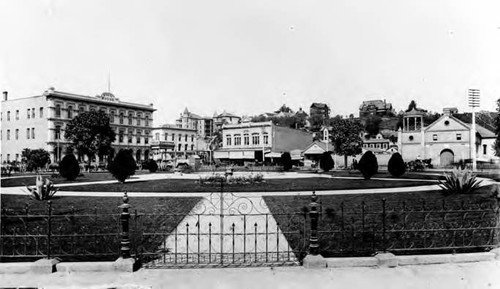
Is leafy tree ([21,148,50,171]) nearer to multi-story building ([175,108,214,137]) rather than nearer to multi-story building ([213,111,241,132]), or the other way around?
multi-story building ([175,108,214,137])

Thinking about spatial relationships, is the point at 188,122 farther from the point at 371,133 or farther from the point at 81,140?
the point at 81,140

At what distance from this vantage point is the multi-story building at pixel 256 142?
55.3 m

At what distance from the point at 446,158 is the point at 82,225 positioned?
29.3 m

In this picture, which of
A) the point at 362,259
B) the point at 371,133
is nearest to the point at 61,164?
the point at 362,259

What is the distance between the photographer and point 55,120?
27969 mm

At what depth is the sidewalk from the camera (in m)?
5.20

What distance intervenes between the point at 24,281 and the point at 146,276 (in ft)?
6.28

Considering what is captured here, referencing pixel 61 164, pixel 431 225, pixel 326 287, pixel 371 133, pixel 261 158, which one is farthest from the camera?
pixel 371 133

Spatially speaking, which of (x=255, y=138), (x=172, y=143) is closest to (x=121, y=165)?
(x=255, y=138)

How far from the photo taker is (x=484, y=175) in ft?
70.7

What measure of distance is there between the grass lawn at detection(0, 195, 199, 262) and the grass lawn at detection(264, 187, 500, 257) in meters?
3.38

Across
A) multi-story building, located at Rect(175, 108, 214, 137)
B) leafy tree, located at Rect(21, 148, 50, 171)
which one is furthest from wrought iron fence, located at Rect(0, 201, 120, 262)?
multi-story building, located at Rect(175, 108, 214, 137)

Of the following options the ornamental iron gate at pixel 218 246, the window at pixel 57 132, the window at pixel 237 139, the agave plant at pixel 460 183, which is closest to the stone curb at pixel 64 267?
the ornamental iron gate at pixel 218 246

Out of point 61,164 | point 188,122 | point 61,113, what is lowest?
point 61,164
